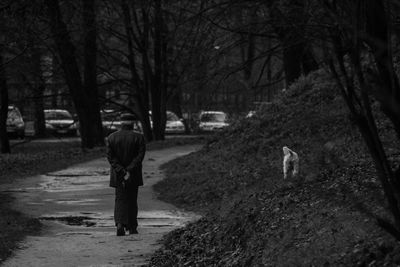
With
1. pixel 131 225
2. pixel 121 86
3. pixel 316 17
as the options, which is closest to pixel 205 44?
pixel 131 225

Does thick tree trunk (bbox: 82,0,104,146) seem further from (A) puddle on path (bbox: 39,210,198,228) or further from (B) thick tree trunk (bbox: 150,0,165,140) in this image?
(A) puddle on path (bbox: 39,210,198,228)

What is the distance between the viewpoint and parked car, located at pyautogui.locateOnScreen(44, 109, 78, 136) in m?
58.1

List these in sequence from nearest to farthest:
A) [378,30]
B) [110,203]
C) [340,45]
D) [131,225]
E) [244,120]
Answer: [340,45]
[378,30]
[131,225]
[110,203]
[244,120]

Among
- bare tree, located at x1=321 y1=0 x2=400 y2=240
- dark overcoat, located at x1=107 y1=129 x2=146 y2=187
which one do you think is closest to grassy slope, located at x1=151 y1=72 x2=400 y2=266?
bare tree, located at x1=321 y1=0 x2=400 y2=240

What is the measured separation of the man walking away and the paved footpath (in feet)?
0.90

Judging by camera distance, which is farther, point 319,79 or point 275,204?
point 319,79

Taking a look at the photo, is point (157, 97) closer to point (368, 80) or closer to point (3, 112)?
point (3, 112)

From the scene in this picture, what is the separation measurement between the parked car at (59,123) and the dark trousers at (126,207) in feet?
140

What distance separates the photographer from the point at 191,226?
13.1 meters

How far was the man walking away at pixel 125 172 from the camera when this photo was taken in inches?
562

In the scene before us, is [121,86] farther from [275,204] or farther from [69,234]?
[275,204]

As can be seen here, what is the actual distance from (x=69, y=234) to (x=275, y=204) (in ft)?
13.2

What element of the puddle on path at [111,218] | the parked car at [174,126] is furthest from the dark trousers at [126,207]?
the parked car at [174,126]

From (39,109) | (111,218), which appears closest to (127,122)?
Answer: (111,218)
